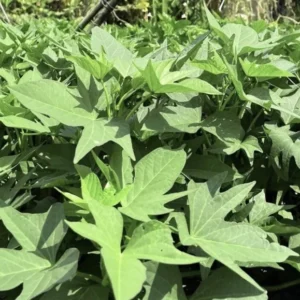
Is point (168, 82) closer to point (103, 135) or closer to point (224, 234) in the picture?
point (103, 135)

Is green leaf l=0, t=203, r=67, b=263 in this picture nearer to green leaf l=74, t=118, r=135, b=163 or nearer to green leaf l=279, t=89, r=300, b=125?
green leaf l=74, t=118, r=135, b=163

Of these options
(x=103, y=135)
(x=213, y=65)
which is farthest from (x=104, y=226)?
(x=213, y=65)

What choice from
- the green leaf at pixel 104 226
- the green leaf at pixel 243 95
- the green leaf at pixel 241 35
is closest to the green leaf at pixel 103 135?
the green leaf at pixel 104 226

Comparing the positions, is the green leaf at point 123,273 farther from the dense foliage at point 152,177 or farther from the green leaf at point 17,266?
the green leaf at point 17,266

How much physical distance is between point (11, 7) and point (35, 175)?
8.08 meters

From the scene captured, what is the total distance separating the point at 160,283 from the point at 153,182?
173mm

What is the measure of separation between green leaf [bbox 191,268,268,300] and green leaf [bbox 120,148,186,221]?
0.57 feet

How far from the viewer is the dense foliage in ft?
2.92

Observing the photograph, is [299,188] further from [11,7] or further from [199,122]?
[11,7]

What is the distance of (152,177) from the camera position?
1.00 metres

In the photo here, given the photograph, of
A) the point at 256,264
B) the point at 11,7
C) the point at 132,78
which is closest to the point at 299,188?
the point at 256,264

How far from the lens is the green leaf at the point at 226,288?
3.10 ft

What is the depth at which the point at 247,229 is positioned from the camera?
0.95 meters

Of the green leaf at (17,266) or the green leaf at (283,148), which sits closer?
the green leaf at (17,266)
